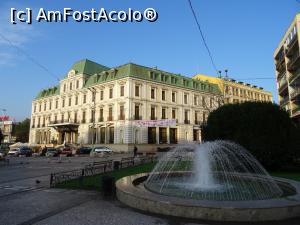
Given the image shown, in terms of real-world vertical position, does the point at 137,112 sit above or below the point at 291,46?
below

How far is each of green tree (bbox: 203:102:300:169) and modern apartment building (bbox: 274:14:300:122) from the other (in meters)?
19.4

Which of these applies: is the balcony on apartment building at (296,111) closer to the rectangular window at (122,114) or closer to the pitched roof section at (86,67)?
the rectangular window at (122,114)

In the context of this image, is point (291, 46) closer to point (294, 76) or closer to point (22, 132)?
point (294, 76)

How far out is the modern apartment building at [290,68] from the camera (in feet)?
128

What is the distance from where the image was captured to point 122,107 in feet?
176

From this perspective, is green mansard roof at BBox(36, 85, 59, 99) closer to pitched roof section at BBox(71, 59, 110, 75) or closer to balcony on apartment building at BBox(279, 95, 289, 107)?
pitched roof section at BBox(71, 59, 110, 75)

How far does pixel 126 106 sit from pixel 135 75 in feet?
20.7

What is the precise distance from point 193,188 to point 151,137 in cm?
4316

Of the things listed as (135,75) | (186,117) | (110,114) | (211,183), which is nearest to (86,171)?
(211,183)

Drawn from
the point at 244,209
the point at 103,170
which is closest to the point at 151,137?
the point at 103,170

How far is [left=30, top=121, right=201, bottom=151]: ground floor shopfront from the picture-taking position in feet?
171

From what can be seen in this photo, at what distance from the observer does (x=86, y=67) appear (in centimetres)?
6400

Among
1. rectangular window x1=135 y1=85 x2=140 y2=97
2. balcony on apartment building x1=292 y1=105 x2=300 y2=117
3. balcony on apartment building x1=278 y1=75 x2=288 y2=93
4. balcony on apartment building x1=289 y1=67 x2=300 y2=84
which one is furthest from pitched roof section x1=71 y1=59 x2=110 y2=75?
balcony on apartment building x1=292 y1=105 x2=300 y2=117

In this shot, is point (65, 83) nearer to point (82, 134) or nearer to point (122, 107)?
point (82, 134)
